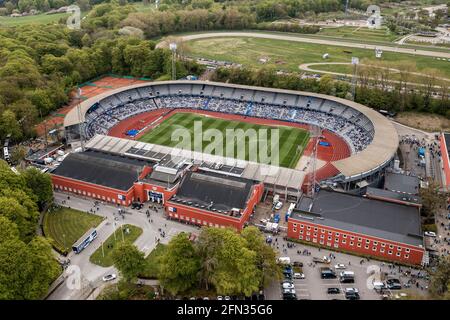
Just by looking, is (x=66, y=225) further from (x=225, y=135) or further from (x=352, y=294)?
(x=352, y=294)

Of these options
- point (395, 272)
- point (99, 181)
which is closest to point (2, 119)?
point (99, 181)

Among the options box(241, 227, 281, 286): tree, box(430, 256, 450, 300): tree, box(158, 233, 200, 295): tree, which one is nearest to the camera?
box(430, 256, 450, 300): tree

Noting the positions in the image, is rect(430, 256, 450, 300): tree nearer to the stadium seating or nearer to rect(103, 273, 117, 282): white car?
rect(103, 273, 117, 282): white car

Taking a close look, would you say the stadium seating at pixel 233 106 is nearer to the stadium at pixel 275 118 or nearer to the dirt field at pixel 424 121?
the stadium at pixel 275 118

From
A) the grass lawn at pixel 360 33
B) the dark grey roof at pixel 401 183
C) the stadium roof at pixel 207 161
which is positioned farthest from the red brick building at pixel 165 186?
the grass lawn at pixel 360 33

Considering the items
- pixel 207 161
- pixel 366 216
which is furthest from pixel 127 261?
pixel 366 216

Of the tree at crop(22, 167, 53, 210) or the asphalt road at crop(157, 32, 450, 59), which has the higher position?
the asphalt road at crop(157, 32, 450, 59)

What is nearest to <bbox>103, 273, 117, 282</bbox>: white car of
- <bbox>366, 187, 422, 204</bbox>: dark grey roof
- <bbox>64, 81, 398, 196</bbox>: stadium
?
<bbox>64, 81, 398, 196</bbox>: stadium
